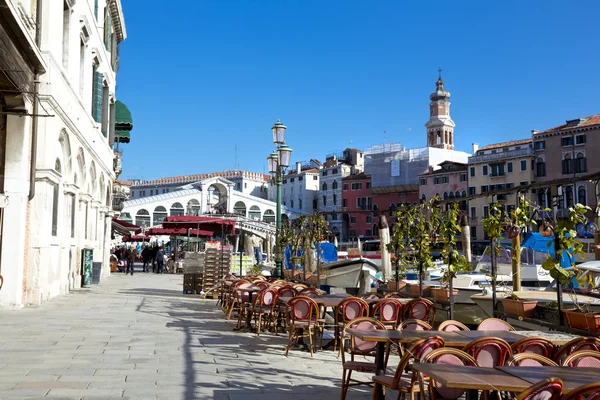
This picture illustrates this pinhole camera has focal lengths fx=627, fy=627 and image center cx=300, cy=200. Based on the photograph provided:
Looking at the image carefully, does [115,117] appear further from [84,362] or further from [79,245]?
[84,362]

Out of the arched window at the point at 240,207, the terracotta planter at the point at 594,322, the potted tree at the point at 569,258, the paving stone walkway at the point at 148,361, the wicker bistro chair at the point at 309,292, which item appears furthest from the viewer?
the arched window at the point at 240,207

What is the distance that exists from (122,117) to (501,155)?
42.0 meters

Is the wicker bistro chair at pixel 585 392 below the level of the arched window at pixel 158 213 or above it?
below

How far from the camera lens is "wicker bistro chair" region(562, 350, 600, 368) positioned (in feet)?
15.4

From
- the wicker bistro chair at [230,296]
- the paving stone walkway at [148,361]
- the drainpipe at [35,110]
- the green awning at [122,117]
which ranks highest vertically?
the green awning at [122,117]

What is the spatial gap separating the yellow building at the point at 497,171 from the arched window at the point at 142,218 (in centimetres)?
4583

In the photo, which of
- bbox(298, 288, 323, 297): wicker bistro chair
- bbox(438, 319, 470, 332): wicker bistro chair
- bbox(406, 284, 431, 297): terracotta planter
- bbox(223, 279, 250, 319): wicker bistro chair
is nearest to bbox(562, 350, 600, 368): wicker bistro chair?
bbox(438, 319, 470, 332): wicker bistro chair

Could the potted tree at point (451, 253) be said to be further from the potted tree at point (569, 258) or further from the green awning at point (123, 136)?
the green awning at point (123, 136)

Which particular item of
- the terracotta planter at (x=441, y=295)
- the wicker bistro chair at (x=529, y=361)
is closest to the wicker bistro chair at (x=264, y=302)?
the terracotta planter at (x=441, y=295)

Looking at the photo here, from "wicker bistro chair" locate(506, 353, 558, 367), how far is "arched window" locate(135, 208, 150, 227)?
8604 centimetres

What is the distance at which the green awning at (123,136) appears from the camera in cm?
3056

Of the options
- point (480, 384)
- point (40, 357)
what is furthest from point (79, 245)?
point (480, 384)

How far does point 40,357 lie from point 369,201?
246ft

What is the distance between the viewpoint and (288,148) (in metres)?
16.6
